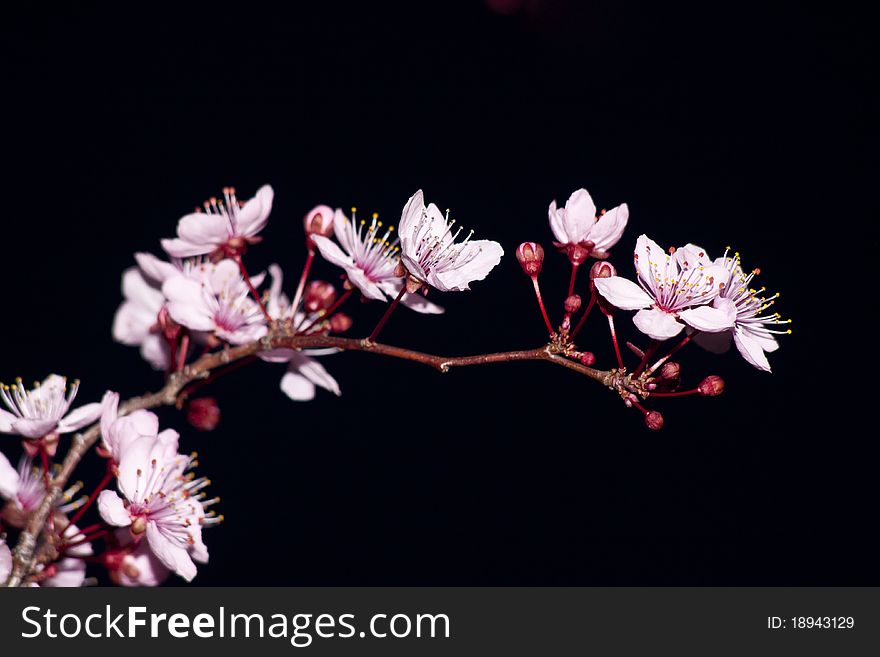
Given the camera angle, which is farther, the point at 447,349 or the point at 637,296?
the point at 447,349

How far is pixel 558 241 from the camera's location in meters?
1.05

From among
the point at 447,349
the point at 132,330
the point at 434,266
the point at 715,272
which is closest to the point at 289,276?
the point at 447,349

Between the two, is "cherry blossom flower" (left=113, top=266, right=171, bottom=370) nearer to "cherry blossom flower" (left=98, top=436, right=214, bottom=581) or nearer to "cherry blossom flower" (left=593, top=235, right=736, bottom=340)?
"cherry blossom flower" (left=98, top=436, right=214, bottom=581)

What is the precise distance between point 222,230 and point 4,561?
0.48 m

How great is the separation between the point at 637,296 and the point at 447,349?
1.58 m

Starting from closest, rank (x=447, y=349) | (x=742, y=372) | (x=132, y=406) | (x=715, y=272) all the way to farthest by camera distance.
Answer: (x=715, y=272) < (x=132, y=406) < (x=742, y=372) < (x=447, y=349)

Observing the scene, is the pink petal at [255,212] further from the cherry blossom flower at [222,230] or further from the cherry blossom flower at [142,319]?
the cherry blossom flower at [142,319]

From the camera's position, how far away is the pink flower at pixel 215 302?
1.10 metres

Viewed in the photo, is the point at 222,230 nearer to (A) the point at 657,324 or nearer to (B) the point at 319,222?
(B) the point at 319,222

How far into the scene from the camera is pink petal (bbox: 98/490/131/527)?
96 centimetres

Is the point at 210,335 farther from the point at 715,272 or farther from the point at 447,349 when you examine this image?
the point at 447,349

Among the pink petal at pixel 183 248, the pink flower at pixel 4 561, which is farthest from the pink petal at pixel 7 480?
the pink petal at pixel 183 248

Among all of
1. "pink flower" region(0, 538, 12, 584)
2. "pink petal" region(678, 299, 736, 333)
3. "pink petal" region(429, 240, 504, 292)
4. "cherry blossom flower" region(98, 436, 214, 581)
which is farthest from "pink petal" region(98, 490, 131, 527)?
"pink petal" region(678, 299, 736, 333)
